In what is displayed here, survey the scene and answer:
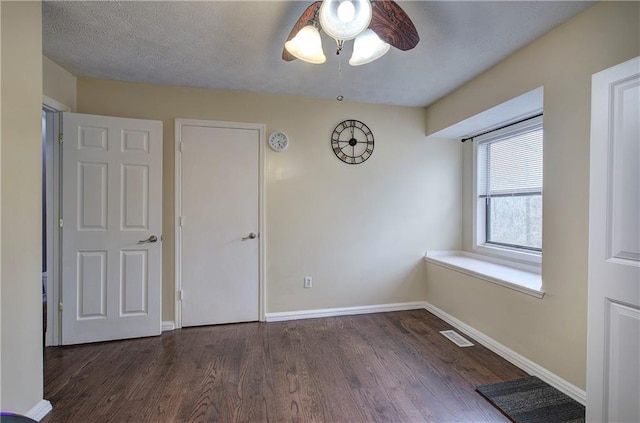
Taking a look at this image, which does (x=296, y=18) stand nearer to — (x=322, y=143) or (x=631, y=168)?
(x=322, y=143)

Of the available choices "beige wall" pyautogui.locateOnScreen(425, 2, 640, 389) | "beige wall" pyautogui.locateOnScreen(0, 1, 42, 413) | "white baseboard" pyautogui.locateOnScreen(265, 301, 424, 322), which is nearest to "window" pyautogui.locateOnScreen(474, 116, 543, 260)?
"beige wall" pyautogui.locateOnScreen(425, 2, 640, 389)

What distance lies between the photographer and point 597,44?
1.74 m

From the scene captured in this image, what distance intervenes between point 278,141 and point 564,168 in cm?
239

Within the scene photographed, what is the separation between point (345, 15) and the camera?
1.51 meters

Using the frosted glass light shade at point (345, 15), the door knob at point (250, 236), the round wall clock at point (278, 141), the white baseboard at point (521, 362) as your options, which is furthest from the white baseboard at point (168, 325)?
the frosted glass light shade at point (345, 15)

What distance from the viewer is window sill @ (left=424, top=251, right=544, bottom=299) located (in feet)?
7.43

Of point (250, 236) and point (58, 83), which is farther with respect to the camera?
point (250, 236)

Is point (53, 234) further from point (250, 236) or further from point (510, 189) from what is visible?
point (510, 189)

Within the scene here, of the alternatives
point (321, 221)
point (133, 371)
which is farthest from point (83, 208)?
point (321, 221)

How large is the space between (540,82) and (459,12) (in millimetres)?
820

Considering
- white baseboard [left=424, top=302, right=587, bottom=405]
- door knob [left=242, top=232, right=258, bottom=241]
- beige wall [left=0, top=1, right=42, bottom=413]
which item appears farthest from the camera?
door knob [left=242, top=232, right=258, bottom=241]

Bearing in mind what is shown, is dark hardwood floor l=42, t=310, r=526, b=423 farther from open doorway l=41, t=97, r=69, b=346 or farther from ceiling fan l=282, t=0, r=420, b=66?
ceiling fan l=282, t=0, r=420, b=66

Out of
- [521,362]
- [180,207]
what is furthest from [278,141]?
[521,362]

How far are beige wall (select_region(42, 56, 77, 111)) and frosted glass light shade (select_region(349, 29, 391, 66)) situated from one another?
A: 2.43 meters
